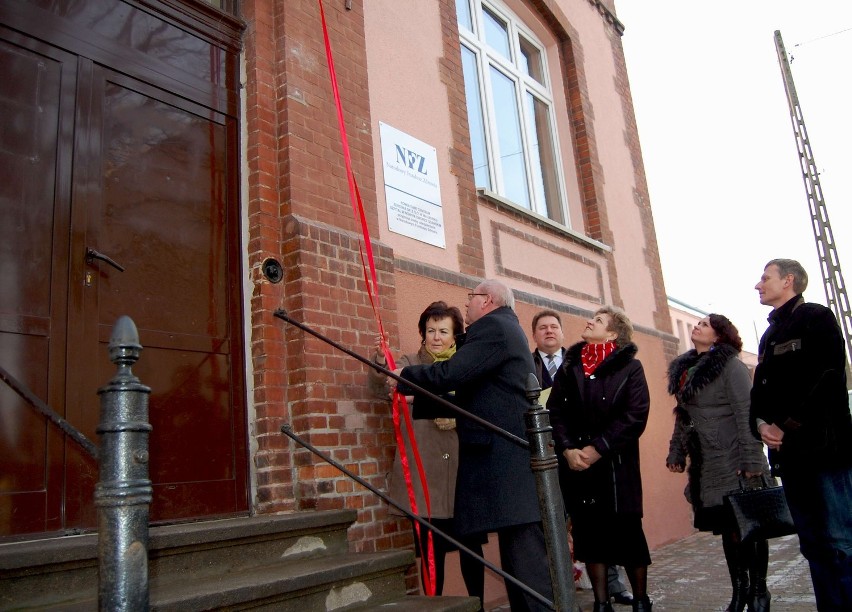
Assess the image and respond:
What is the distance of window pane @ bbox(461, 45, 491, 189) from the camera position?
6.81 m

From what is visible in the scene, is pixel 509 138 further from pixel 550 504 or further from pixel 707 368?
pixel 550 504

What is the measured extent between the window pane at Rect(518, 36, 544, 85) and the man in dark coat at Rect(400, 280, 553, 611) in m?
5.69

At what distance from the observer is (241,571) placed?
3070 millimetres

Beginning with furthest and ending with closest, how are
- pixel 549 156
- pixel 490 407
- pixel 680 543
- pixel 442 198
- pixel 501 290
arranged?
pixel 549 156
pixel 680 543
pixel 442 198
pixel 501 290
pixel 490 407

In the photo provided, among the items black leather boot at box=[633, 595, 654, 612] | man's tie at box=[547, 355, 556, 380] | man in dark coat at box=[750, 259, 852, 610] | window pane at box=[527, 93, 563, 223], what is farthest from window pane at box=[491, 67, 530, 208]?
black leather boot at box=[633, 595, 654, 612]

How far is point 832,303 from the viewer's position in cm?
1135

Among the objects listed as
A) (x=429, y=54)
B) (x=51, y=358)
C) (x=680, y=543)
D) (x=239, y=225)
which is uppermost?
(x=429, y=54)

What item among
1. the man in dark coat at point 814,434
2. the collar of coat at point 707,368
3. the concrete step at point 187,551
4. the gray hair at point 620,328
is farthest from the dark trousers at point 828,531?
the concrete step at point 187,551

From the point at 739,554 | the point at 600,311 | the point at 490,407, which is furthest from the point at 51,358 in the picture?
the point at 739,554

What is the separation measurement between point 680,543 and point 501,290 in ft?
17.2

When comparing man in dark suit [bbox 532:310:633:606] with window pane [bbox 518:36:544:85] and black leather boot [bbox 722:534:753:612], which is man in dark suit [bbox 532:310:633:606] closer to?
black leather boot [bbox 722:534:753:612]

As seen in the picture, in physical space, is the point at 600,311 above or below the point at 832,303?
below

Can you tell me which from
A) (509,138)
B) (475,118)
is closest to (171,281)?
(475,118)

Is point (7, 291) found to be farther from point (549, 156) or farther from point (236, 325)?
point (549, 156)
